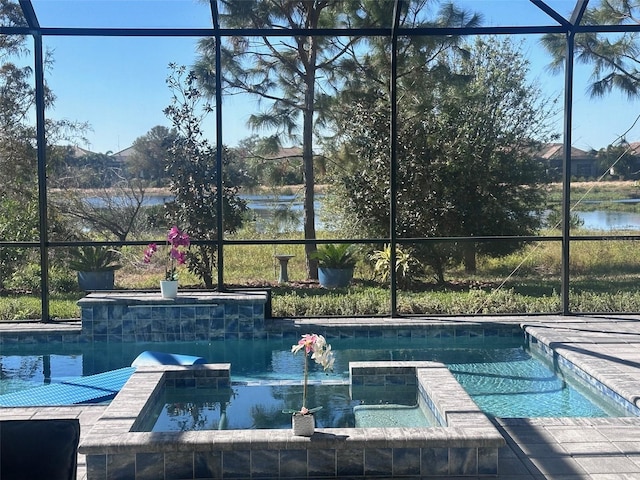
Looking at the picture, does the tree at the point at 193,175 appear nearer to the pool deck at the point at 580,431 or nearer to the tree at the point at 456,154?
the tree at the point at 456,154

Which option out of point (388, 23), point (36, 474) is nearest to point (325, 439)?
point (36, 474)

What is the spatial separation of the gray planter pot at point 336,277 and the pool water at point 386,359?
7.98 feet

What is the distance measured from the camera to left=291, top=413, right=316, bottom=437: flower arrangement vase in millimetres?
3396

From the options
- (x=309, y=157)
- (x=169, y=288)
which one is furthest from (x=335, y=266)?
(x=169, y=288)

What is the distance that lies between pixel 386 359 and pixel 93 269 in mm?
4412

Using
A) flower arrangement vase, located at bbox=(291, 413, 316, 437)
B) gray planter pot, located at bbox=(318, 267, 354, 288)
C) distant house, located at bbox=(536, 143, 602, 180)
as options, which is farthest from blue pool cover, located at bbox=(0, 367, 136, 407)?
distant house, located at bbox=(536, 143, 602, 180)

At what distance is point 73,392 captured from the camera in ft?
16.6

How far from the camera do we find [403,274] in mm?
9102

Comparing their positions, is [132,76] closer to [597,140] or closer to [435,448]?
[597,140]

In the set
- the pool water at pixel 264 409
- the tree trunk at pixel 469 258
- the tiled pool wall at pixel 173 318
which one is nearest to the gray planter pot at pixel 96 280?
the tiled pool wall at pixel 173 318

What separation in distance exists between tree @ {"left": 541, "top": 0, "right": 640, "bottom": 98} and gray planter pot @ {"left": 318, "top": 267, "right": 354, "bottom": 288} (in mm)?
3726

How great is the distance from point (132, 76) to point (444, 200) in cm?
458

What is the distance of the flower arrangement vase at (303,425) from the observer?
3396 mm

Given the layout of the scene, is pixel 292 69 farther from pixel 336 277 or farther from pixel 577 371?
pixel 577 371
